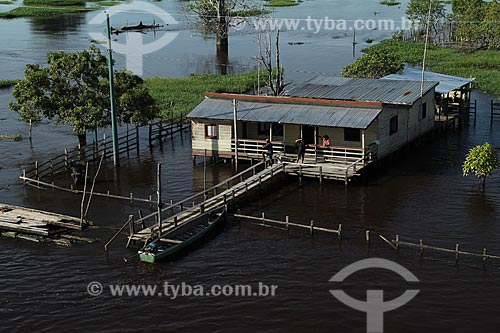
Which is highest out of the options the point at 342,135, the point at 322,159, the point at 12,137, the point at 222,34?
the point at 222,34

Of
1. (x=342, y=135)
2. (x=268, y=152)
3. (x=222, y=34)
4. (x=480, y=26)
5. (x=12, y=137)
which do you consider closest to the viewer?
(x=268, y=152)

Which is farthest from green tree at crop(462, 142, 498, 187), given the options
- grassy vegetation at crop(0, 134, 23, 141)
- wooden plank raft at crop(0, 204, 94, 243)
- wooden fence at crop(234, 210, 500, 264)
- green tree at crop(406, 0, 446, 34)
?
green tree at crop(406, 0, 446, 34)

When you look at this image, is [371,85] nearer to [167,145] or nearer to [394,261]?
[167,145]

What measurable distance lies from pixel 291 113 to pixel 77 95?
1413cm

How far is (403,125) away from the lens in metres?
44.9

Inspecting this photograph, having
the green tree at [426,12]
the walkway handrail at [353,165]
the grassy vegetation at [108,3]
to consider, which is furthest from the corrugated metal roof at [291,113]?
the grassy vegetation at [108,3]

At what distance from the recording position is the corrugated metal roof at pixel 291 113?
4050cm

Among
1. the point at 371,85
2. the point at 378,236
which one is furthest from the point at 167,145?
the point at 378,236

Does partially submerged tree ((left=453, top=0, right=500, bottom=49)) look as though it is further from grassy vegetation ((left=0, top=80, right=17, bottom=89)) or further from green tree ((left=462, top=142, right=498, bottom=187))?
grassy vegetation ((left=0, top=80, right=17, bottom=89))

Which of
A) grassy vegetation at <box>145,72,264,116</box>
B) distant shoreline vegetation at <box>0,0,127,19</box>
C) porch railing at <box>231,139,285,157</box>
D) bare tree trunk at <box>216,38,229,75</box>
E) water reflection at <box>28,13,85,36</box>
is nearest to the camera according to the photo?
porch railing at <box>231,139,285,157</box>

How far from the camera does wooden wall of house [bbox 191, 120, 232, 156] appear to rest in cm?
4381

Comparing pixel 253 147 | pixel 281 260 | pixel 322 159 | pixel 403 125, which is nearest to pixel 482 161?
pixel 403 125

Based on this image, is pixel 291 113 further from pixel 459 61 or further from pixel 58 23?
pixel 58 23

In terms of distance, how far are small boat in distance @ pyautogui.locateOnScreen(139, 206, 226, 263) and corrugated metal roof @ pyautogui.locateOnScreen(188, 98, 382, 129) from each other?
871 cm
